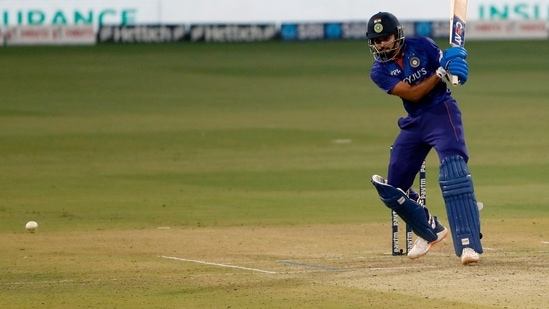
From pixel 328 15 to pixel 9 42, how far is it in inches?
387

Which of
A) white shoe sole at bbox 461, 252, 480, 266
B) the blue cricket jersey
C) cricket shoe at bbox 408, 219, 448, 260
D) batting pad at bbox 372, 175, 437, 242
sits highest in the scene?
the blue cricket jersey

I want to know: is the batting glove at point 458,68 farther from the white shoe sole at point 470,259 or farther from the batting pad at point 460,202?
the white shoe sole at point 470,259

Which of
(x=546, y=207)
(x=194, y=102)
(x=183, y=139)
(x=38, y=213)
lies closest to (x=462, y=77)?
(x=546, y=207)

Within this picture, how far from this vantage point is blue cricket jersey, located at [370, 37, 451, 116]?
10.7 meters

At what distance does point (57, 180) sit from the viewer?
18.9 metres

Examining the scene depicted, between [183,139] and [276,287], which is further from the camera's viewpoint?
[183,139]

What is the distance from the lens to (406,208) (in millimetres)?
11023

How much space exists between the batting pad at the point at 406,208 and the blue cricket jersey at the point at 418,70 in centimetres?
62

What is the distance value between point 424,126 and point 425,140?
0.11 meters

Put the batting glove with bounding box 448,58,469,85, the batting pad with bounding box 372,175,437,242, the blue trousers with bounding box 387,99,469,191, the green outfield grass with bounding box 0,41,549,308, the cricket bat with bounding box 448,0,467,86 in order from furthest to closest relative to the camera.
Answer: the green outfield grass with bounding box 0,41,549,308
the batting pad with bounding box 372,175,437,242
the cricket bat with bounding box 448,0,467,86
the blue trousers with bounding box 387,99,469,191
the batting glove with bounding box 448,58,469,85

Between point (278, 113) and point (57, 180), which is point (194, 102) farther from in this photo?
point (57, 180)

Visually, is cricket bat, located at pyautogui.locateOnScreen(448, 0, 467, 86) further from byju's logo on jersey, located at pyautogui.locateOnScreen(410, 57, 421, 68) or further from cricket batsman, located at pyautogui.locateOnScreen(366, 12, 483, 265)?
byju's logo on jersey, located at pyautogui.locateOnScreen(410, 57, 421, 68)

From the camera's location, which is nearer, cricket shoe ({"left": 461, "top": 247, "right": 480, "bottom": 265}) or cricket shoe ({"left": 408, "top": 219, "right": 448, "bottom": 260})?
cricket shoe ({"left": 461, "top": 247, "right": 480, "bottom": 265})

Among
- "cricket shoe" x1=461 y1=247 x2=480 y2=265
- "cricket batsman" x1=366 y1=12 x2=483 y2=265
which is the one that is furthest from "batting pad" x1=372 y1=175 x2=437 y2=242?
"cricket shoe" x1=461 y1=247 x2=480 y2=265
